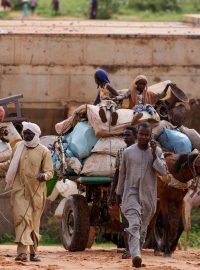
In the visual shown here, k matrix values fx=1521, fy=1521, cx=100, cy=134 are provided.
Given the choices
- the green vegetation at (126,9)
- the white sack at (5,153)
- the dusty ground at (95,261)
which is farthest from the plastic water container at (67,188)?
the green vegetation at (126,9)

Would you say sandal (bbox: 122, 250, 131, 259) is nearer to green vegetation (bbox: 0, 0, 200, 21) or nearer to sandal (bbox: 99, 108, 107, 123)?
sandal (bbox: 99, 108, 107, 123)

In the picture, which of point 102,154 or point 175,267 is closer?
point 175,267

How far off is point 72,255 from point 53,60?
1015 centimetres

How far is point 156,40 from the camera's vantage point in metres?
28.6

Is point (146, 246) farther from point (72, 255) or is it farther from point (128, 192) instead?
point (128, 192)

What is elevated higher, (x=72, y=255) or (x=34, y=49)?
(x=34, y=49)

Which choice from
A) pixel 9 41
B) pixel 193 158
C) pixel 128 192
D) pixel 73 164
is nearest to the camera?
pixel 128 192

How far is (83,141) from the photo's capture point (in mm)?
19156

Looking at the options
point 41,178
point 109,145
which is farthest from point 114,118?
point 41,178

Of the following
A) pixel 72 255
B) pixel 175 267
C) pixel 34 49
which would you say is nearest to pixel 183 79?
pixel 34 49

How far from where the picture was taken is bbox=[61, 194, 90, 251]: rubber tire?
19.3 metres

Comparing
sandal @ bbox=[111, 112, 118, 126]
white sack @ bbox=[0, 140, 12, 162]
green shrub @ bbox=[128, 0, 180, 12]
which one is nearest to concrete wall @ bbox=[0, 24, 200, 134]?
sandal @ bbox=[111, 112, 118, 126]

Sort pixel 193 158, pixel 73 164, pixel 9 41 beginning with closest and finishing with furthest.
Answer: pixel 193 158 → pixel 73 164 → pixel 9 41

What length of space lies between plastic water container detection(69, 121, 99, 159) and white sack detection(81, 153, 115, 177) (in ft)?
0.69
